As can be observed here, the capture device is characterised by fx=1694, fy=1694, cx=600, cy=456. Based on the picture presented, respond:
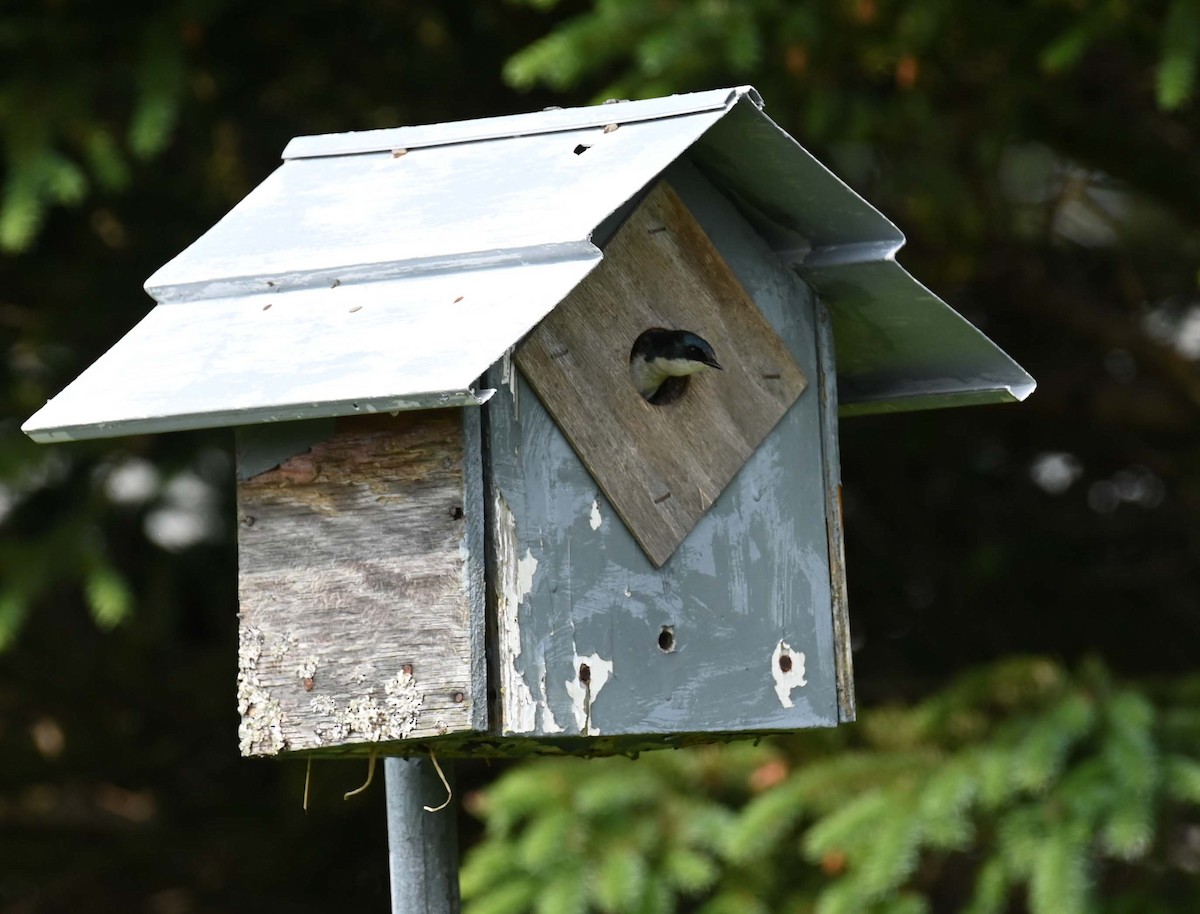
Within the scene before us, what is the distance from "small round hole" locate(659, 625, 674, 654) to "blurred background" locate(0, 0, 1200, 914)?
1451mm

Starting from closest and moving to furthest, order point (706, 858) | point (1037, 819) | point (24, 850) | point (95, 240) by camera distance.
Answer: point (1037, 819) → point (706, 858) → point (95, 240) → point (24, 850)

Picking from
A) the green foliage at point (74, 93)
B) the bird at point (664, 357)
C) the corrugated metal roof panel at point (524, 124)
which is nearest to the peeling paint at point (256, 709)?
the bird at point (664, 357)

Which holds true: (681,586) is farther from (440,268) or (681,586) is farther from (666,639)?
(440,268)

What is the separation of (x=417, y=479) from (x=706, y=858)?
212cm

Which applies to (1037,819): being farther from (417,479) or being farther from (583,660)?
(417,479)

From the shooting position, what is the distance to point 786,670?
2.08 metres

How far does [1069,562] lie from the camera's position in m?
4.96

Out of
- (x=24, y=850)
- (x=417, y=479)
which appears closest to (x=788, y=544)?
(x=417, y=479)

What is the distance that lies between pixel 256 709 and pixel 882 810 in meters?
1.85

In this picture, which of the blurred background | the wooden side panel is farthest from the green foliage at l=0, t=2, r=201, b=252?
the wooden side panel

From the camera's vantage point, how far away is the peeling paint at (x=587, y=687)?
1.82 metres

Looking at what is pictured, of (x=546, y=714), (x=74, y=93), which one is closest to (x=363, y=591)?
(x=546, y=714)

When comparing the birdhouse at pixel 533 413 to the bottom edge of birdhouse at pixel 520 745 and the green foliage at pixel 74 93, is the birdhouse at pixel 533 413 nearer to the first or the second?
the bottom edge of birdhouse at pixel 520 745

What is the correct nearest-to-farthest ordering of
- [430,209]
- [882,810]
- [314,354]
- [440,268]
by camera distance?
Answer: [314,354] < [440,268] < [430,209] < [882,810]
